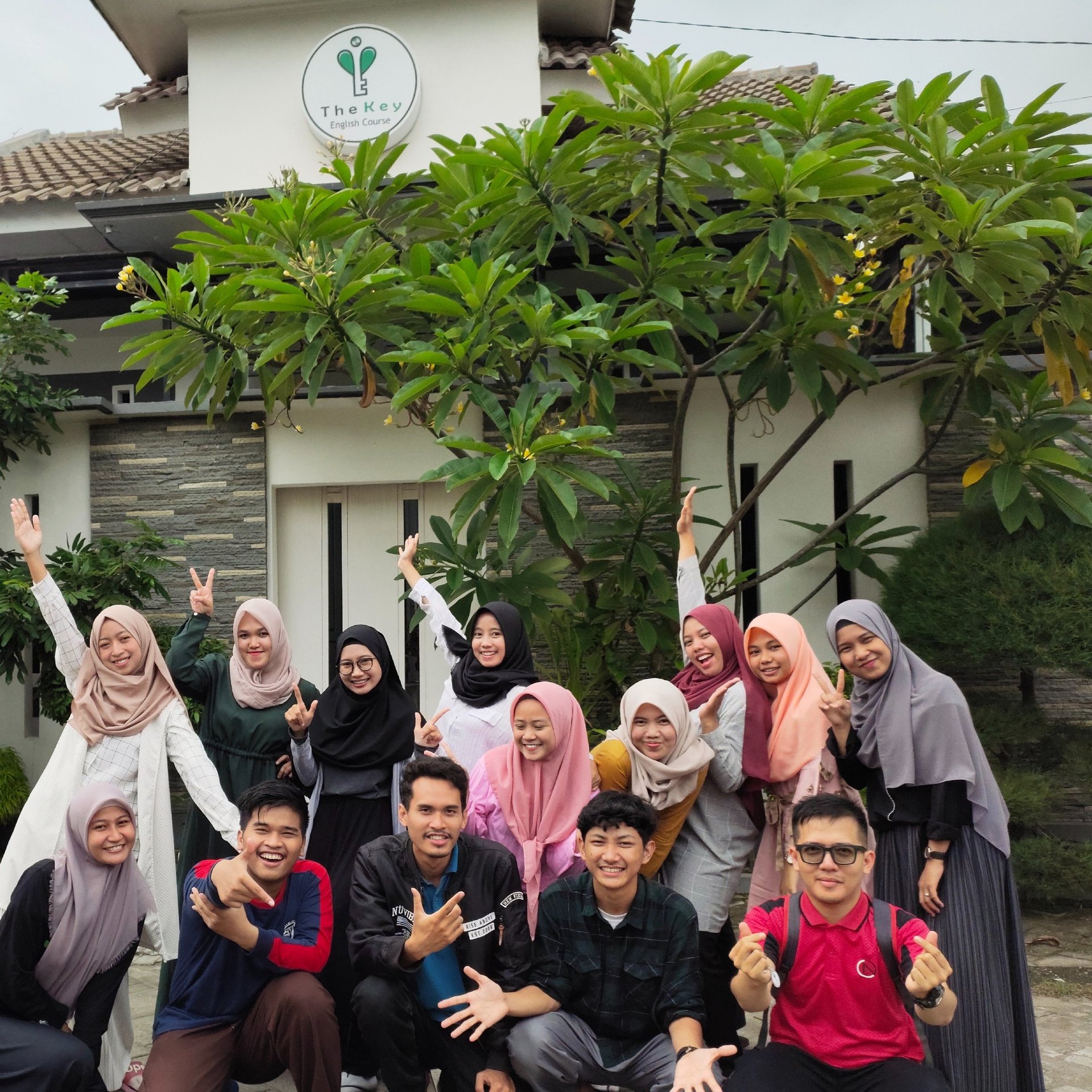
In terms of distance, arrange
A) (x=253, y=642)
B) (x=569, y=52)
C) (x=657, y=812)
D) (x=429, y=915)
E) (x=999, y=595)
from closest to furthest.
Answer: (x=429, y=915) < (x=657, y=812) < (x=253, y=642) < (x=999, y=595) < (x=569, y=52)

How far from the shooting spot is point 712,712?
2941 millimetres

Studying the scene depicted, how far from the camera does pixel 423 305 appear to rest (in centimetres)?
399

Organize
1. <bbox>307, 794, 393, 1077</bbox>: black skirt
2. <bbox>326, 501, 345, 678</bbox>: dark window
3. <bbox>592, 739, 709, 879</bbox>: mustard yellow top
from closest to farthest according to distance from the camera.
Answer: <bbox>592, 739, 709, 879</bbox>: mustard yellow top < <bbox>307, 794, 393, 1077</bbox>: black skirt < <bbox>326, 501, 345, 678</bbox>: dark window

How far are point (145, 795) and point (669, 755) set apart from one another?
5.42ft

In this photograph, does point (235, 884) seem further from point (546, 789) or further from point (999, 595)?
point (999, 595)

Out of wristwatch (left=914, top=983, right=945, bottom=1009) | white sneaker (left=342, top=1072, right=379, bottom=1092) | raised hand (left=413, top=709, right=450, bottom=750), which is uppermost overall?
raised hand (left=413, top=709, right=450, bottom=750)

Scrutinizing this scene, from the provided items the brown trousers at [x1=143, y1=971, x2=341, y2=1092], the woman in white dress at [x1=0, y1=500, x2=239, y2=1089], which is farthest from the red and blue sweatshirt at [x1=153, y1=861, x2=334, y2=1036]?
the woman in white dress at [x1=0, y1=500, x2=239, y2=1089]

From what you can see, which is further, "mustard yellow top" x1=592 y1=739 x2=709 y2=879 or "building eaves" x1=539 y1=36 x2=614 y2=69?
"building eaves" x1=539 y1=36 x2=614 y2=69

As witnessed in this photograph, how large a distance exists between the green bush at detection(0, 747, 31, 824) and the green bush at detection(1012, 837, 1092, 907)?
5016mm

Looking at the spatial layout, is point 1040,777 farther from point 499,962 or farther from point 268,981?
point 268,981

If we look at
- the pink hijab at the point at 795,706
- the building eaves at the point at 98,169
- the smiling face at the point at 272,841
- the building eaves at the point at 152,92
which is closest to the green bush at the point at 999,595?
the pink hijab at the point at 795,706

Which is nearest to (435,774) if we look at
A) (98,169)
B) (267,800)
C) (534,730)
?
(534,730)

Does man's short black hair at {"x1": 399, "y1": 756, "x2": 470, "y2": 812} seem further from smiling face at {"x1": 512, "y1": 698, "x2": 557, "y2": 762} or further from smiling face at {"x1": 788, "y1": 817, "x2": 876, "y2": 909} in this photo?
smiling face at {"x1": 788, "y1": 817, "x2": 876, "y2": 909}

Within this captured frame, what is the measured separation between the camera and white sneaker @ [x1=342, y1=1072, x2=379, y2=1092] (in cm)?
309
